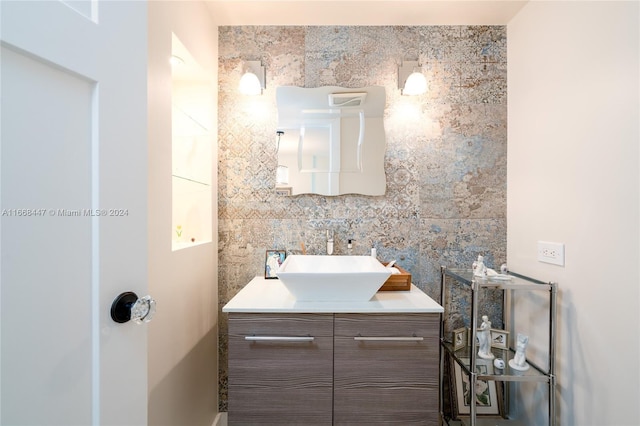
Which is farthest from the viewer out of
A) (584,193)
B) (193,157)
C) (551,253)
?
(193,157)

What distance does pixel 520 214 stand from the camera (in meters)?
1.74

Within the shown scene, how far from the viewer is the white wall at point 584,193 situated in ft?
3.68

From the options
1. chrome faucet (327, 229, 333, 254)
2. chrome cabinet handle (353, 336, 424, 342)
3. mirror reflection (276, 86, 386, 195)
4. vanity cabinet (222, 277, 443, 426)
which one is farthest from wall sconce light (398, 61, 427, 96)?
chrome cabinet handle (353, 336, 424, 342)

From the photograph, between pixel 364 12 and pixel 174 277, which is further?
pixel 364 12

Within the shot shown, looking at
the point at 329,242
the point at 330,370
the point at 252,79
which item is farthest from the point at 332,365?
the point at 252,79

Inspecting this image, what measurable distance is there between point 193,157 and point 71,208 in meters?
1.25

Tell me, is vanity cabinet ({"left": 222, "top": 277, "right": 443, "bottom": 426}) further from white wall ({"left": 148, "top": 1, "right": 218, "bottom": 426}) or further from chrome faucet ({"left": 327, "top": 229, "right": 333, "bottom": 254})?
chrome faucet ({"left": 327, "top": 229, "right": 333, "bottom": 254})

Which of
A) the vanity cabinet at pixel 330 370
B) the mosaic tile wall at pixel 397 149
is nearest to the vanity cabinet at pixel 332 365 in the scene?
the vanity cabinet at pixel 330 370

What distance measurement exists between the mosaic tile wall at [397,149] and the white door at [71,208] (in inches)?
46.4

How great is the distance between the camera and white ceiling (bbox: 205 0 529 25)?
1.66 meters

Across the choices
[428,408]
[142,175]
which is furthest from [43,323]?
[428,408]

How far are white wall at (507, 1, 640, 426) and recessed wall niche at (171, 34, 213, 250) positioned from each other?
181cm

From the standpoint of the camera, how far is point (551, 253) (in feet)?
4.85

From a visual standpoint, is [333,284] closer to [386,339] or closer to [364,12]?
[386,339]
